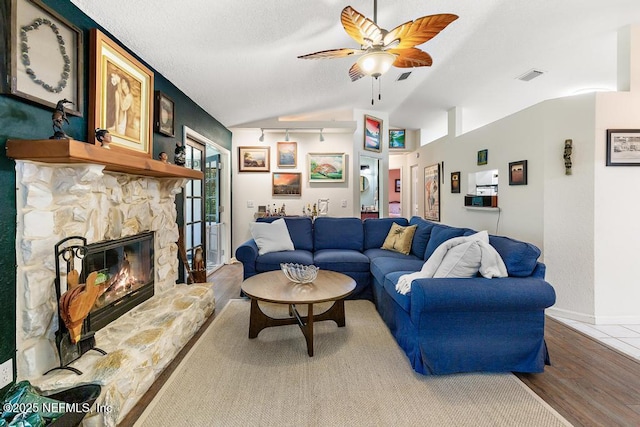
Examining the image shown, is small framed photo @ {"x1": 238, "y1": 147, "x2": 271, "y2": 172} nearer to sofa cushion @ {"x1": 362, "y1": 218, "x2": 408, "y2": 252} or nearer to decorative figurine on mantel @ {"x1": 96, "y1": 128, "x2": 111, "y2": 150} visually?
sofa cushion @ {"x1": 362, "y1": 218, "x2": 408, "y2": 252}

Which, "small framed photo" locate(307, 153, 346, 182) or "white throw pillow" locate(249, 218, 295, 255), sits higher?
"small framed photo" locate(307, 153, 346, 182)

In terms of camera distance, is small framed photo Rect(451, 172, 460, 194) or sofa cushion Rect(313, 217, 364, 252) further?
small framed photo Rect(451, 172, 460, 194)

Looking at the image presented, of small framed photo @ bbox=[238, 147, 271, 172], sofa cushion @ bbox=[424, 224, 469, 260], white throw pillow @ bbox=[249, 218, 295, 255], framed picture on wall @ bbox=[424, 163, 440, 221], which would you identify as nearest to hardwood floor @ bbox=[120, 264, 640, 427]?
sofa cushion @ bbox=[424, 224, 469, 260]

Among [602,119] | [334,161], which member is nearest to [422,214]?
[334,161]

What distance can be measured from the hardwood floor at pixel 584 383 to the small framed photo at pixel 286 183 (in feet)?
11.4

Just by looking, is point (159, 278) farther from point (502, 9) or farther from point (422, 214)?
point (422, 214)

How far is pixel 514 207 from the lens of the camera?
3.77 meters

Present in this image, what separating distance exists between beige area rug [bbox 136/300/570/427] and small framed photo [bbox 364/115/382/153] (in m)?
4.26

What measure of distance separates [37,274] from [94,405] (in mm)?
743

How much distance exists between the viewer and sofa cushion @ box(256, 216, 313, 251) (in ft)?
13.6

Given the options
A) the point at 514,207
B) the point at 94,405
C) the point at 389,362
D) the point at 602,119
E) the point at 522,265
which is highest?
the point at 602,119

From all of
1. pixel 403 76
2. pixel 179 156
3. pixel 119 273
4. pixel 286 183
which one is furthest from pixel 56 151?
pixel 286 183

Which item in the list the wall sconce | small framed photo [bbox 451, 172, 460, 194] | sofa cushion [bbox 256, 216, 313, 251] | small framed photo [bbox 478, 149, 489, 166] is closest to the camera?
the wall sconce

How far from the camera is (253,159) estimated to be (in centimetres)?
576
